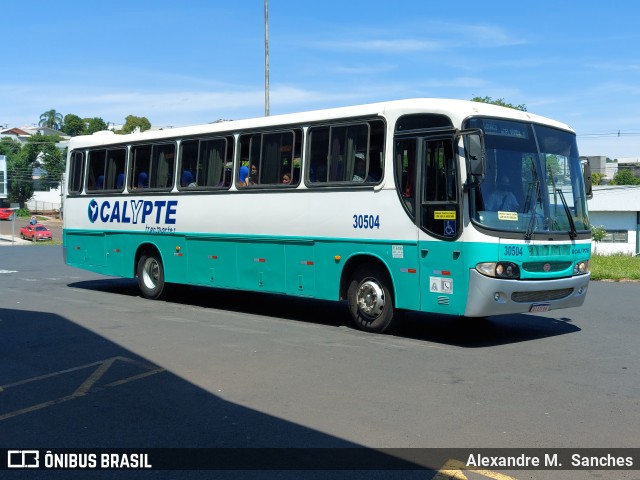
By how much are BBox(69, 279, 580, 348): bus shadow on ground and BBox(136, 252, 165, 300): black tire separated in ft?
1.18

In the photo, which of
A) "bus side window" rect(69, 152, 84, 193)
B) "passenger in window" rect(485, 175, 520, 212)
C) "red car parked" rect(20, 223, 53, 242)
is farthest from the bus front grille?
"red car parked" rect(20, 223, 53, 242)

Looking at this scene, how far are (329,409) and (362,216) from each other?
4830 millimetres

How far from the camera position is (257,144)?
13469mm

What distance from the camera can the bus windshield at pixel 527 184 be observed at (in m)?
10.2

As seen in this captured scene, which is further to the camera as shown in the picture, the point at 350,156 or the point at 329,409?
the point at 350,156

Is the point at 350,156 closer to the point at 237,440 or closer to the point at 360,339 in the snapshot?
the point at 360,339

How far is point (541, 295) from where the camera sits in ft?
34.7

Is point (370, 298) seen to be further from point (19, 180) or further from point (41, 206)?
point (41, 206)

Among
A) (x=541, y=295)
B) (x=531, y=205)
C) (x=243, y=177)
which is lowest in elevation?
(x=541, y=295)

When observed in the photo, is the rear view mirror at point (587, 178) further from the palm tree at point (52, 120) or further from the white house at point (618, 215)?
the palm tree at point (52, 120)

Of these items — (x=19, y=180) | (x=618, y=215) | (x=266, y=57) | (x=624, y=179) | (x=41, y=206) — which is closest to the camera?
(x=266, y=57)

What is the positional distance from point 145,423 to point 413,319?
Answer: 725 centimetres

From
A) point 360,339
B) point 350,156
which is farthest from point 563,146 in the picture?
point 360,339

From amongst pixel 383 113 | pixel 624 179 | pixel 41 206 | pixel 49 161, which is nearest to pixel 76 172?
pixel 383 113
